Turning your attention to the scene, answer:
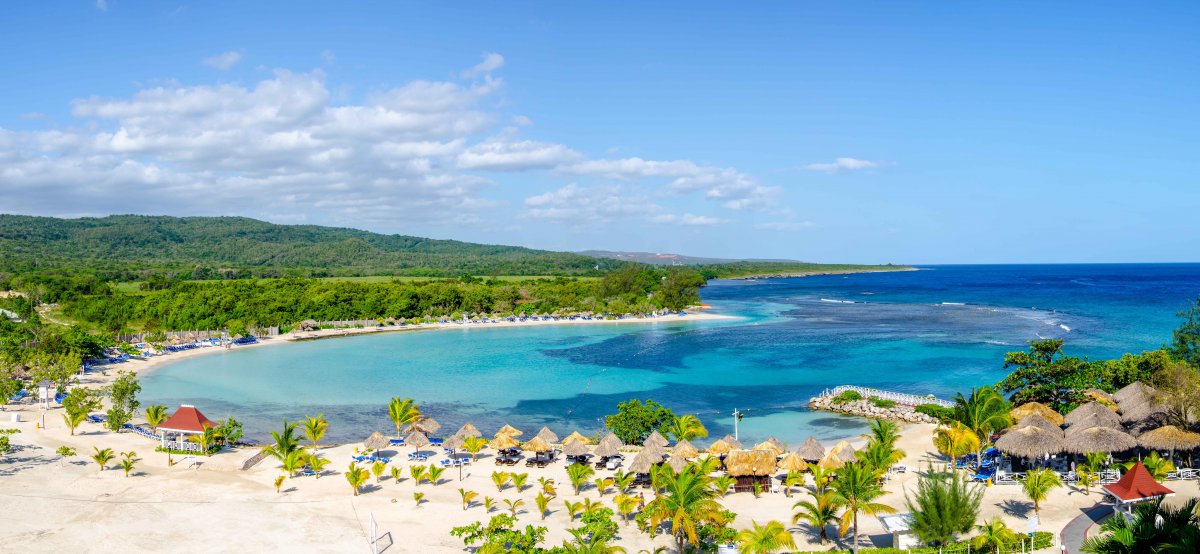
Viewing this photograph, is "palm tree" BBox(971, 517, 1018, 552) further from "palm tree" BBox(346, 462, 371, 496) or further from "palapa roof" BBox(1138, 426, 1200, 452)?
"palm tree" BBox(346, 462, 371, 496)

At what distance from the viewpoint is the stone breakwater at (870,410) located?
33688 mm

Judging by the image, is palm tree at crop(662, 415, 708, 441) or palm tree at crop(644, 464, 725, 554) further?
palm tree at crop(662, 415, 708, 441)

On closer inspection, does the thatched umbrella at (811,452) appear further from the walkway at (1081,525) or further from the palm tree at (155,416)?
the palm tree at (155,416)

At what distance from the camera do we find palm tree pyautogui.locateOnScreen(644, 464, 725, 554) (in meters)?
16.4

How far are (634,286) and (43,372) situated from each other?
261ft

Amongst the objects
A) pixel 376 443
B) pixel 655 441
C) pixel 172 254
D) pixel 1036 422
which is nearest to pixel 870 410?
pixel 1036 422

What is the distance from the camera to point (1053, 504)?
20.0 m

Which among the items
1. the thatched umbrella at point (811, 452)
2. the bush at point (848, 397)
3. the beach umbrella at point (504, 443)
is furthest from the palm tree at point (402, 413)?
the bush at point (848, 397)

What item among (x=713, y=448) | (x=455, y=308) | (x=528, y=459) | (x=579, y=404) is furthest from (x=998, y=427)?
(x=455, y=308)

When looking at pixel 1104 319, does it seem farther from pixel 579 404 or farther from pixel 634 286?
pixel 579 404

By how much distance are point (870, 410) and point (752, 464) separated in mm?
15615

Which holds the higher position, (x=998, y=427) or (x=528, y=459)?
(x=998, y=427)

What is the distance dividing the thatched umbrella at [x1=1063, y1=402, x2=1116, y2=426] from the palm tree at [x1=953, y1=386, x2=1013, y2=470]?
2.32 meters

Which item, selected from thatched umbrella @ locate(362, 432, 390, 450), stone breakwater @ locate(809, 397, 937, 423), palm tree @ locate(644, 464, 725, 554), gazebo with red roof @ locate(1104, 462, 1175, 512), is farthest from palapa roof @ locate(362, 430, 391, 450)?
gazebo with red roof @ locate(1104, 462, 1175, 512)
